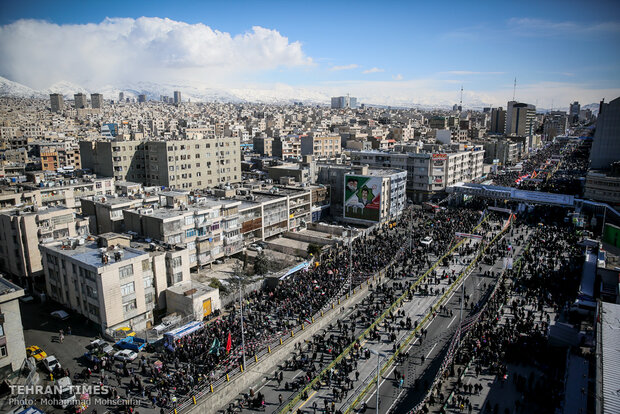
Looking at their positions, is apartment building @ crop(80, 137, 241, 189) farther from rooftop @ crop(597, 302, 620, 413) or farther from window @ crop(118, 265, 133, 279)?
rooftop @ crop(597, 302, 620, 413)

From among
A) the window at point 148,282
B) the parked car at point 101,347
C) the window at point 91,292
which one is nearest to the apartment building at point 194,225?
the window at point 148,282

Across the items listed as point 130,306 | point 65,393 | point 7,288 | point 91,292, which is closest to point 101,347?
point 130,306

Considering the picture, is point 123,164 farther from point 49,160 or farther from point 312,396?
point 312,396

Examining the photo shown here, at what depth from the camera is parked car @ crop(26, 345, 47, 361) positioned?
2307 centimetres

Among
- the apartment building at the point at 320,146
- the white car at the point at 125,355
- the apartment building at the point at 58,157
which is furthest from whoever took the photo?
the apartment building at the point at 320,146

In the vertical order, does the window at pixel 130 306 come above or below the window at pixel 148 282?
below

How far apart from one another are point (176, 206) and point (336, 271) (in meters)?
15.0

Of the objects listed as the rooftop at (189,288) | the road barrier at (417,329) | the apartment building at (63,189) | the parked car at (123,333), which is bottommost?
the road barrier at (417,329)

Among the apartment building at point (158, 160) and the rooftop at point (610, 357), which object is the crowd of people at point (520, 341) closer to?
the rooftop at point (610, 357)

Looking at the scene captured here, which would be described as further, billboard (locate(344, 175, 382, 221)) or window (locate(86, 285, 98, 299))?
billboard (locate(344, 175, 382, 221))

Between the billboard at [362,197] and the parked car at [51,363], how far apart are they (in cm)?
3705

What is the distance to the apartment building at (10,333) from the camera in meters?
20.6

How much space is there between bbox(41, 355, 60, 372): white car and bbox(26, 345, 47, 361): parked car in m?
0.40

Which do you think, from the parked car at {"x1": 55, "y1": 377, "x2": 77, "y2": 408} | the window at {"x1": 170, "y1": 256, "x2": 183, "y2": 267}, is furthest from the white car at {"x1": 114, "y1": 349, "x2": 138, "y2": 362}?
the window at {"x1": 170, "y1": 256, "x2": 183, "y2": 267}
